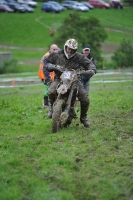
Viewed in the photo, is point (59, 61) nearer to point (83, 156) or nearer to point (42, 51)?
point (83, 156)

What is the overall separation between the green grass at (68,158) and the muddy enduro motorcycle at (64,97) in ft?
1.05

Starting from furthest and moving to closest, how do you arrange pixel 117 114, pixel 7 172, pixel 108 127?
pixel 117 114
pixel 108 127
pixel 7 172

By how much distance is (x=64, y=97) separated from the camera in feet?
36.9

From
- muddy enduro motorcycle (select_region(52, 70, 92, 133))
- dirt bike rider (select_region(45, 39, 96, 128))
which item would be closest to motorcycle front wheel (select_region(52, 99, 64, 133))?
muddy enduro motorcycle (select_region(52, 70, 92, 133))

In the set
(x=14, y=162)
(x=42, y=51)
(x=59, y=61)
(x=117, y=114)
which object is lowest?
(x=42, y=51)

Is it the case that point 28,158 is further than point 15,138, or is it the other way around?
point 15,138

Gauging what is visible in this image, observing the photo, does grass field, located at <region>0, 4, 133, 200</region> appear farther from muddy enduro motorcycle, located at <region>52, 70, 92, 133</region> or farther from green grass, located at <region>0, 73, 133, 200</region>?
muddy enduro motorcycle, located at <region>52, 70, 92, 133</region>

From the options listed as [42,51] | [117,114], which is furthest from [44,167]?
[42,51]

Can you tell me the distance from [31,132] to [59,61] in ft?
6.14

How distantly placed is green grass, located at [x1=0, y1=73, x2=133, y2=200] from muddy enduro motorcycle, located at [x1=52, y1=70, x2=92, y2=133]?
32cm

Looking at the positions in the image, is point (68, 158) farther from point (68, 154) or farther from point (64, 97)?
point (64, 97)

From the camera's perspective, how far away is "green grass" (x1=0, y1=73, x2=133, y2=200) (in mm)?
7547

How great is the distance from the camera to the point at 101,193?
7.39 m

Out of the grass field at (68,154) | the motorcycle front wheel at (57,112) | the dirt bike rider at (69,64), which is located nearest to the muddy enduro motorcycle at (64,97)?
the motorcycle front wheel at (57,112)
